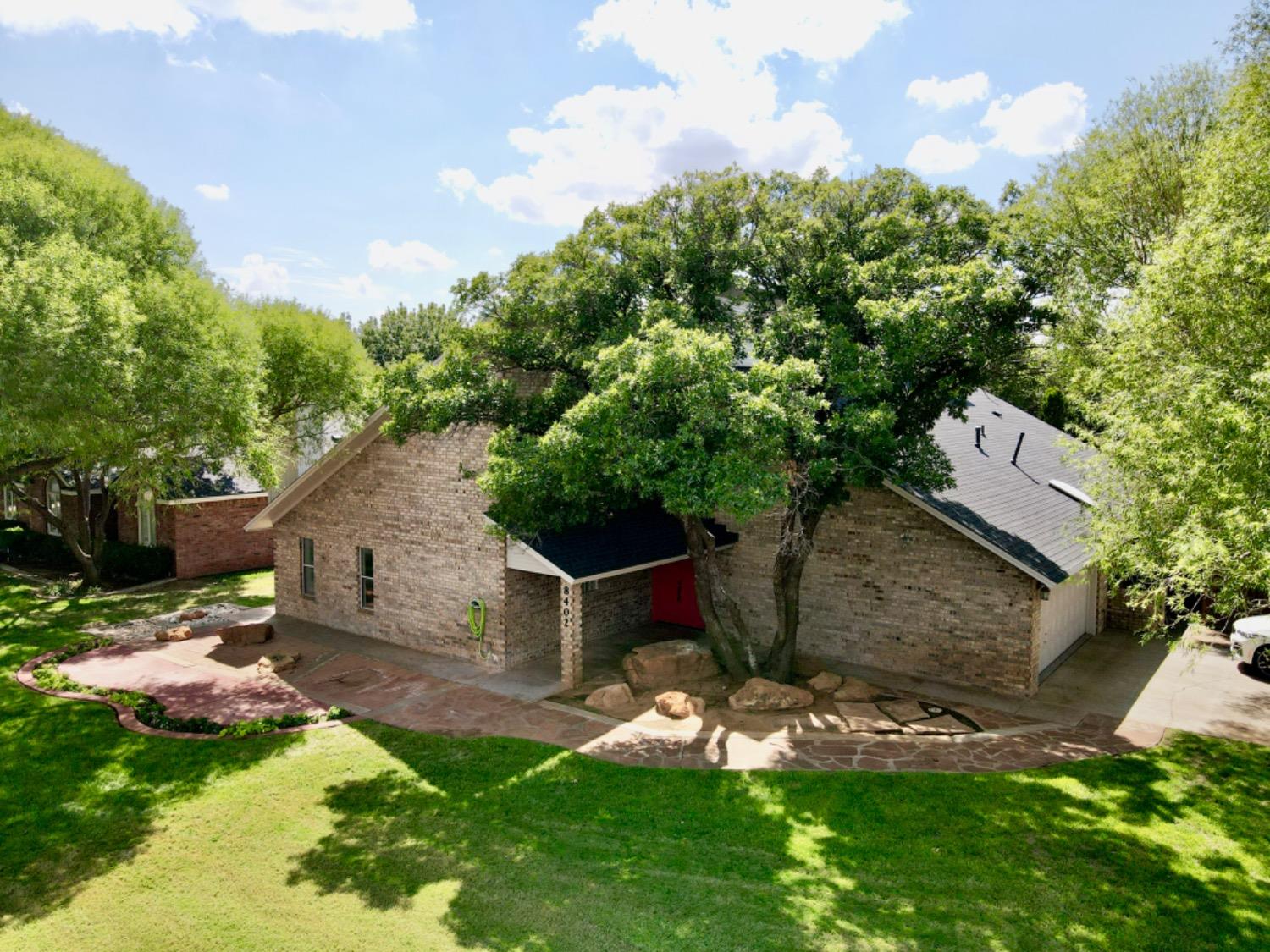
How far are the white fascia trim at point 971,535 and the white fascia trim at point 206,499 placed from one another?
21.6m

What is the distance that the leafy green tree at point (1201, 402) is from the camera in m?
8.50

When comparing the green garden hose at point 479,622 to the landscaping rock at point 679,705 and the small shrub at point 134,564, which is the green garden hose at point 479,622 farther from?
the small shrub at point 134,564

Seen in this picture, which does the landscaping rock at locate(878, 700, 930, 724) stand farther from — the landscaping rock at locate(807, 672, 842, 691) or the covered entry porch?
the covered entry porch

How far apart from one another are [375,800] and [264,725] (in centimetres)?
355

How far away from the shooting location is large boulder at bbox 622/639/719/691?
15.0 metres

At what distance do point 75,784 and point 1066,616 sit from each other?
18.9m

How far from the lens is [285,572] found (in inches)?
795

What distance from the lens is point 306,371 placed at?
28.8 meters

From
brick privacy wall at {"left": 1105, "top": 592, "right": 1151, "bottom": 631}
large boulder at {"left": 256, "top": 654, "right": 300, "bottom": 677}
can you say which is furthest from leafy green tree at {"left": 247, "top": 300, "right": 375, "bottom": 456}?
brick privacy wall at {"left": 1105, "top": 592, "right": 1151, "bottom": 631}

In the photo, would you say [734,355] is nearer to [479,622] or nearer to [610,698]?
[610,698]

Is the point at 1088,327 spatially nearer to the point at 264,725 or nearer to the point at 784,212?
the point at 784,212

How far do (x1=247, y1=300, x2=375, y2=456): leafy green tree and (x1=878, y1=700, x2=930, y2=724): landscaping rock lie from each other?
20721 mm

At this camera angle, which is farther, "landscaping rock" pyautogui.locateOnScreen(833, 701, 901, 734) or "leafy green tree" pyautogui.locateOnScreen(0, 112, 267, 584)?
"leafy green tree" pyautogui.locateOnScreen(0, 112, 267, 584)

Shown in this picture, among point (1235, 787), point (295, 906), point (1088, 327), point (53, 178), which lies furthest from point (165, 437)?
point (1235, 787)
